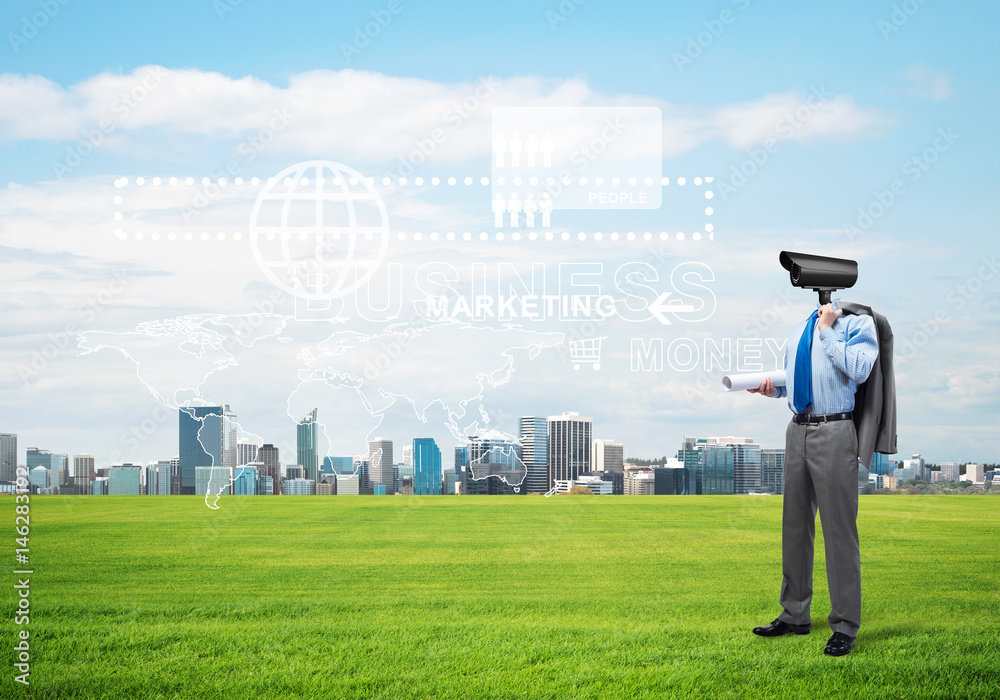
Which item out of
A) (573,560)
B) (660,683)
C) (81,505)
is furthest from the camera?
(81,505)

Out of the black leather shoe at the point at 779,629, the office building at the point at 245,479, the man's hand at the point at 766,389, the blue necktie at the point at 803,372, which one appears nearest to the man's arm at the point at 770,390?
the man's hand at the point at 766,389

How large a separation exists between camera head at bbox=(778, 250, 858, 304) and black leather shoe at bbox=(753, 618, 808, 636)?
2875 mm

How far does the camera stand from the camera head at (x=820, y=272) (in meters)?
6.64

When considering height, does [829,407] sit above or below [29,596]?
above

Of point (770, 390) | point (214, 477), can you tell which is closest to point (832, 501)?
point (770, 390)

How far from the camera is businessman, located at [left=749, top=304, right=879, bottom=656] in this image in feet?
20.7

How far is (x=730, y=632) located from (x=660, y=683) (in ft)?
5.08

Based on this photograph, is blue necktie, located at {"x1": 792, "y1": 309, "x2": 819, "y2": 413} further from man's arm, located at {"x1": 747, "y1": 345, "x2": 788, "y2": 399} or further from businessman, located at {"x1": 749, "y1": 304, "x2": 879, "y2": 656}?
man's arm, located at {"x1": 747, "y1": 345, "x2": 788, "y2": 399}

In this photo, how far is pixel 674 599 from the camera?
8.33 meters

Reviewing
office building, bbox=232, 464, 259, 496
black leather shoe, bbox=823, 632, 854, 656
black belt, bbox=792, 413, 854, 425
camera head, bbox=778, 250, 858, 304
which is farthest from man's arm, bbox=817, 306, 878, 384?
office building, bbox=232, 464, 259, 496

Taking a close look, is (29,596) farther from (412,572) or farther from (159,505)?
(159,505)

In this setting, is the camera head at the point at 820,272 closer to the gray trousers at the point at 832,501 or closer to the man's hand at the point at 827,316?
the man's hand at the point at 827,316

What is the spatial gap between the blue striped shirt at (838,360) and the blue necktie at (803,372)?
0.03m

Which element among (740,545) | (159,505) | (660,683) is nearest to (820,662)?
(660,683)
